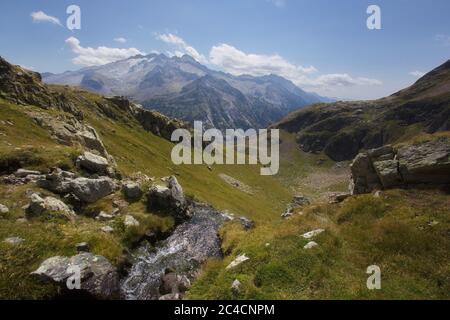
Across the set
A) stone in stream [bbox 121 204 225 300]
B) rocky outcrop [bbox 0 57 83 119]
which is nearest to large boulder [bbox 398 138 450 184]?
stone in stream [bbox 121 204 225 300]

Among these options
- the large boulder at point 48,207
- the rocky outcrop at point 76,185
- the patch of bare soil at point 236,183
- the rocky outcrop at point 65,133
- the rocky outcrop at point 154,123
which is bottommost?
the patch of bare soil at point 236,183

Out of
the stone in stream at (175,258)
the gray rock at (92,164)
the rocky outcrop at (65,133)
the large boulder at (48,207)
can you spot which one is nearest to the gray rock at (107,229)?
the large boulder at (48,207)

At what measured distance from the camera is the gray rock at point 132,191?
112 ft

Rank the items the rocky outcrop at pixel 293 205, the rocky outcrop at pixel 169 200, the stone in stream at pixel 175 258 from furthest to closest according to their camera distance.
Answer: the rocky outcrop at pixel 293 205
the rocky outcrop at pixel 169 200
the stone in stream at pixel 175 258

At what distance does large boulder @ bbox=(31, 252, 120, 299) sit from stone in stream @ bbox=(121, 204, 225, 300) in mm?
1418

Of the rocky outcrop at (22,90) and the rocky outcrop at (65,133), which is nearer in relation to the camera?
the rocky outcrop at (65,133)

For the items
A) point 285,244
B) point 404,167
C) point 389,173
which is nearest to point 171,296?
point 285,244

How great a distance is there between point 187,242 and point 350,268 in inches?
660

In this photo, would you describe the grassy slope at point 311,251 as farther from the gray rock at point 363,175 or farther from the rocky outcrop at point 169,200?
the gray rock at point 363,175

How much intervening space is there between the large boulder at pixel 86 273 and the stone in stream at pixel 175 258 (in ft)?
4.65

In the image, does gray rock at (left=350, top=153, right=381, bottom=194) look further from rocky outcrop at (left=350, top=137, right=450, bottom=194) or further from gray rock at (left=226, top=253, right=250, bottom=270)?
gray rock at (left=226, top=253, right=250, bottom=270)

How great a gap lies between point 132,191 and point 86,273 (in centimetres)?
1601

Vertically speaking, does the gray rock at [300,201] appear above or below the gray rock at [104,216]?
below
